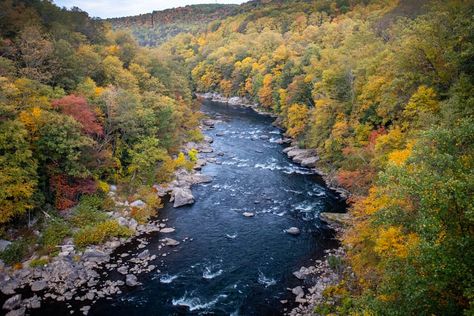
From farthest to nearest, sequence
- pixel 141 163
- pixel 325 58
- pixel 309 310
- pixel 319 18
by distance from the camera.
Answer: pixel 319 18, pixel 325 58, pixel 141 163, pixel 309 310

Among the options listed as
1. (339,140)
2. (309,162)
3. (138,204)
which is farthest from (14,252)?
(309,162)

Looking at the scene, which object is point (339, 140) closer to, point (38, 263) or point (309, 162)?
point (309, 162)

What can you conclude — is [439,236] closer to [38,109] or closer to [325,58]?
[38,109]

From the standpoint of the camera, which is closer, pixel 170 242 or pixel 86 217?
pixel 170 242

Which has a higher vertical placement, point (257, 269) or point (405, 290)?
point (405, 290)

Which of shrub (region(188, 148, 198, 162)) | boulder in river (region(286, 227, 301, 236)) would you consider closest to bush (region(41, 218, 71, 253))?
boulder in river (region(286, 227, 301, 236))

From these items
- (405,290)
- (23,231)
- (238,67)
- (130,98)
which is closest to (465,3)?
(405,290)
